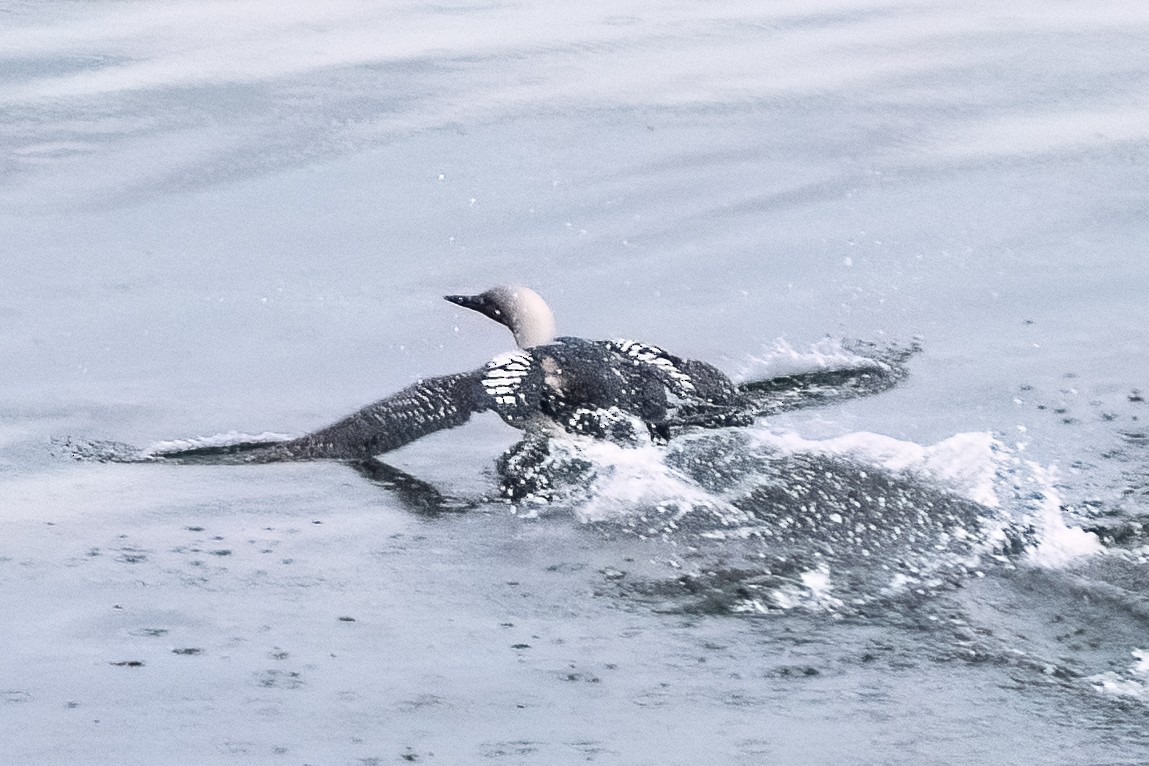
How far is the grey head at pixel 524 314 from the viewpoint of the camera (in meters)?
8.77

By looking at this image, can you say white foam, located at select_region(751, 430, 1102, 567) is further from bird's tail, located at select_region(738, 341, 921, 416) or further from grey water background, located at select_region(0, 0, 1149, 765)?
bird's tail, located at select_region(738, 341, 921, 416)

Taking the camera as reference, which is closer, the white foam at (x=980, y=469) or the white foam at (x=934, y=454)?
the white foam at (x=980, y=469)

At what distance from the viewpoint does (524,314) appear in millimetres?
8758

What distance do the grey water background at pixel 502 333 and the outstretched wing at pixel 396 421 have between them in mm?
167

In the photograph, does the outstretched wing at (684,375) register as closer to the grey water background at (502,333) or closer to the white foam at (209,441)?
the grey water background at (502,333)

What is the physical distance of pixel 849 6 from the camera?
1429 centimetres

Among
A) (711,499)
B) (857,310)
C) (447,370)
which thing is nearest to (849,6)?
(857,310)

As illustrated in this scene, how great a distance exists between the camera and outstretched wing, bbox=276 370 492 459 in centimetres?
791

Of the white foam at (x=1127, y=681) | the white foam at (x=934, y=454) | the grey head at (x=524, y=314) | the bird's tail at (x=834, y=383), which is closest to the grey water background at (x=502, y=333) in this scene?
the white foam at (x=1127, y=681)

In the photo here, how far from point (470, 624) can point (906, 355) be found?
3298mm

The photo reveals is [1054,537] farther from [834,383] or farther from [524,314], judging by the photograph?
[524,314]

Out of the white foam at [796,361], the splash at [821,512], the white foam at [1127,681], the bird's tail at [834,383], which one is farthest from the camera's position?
the white foam at [796,361]

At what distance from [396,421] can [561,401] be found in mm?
679

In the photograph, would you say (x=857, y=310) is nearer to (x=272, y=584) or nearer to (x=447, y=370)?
(x=447, y=370)
